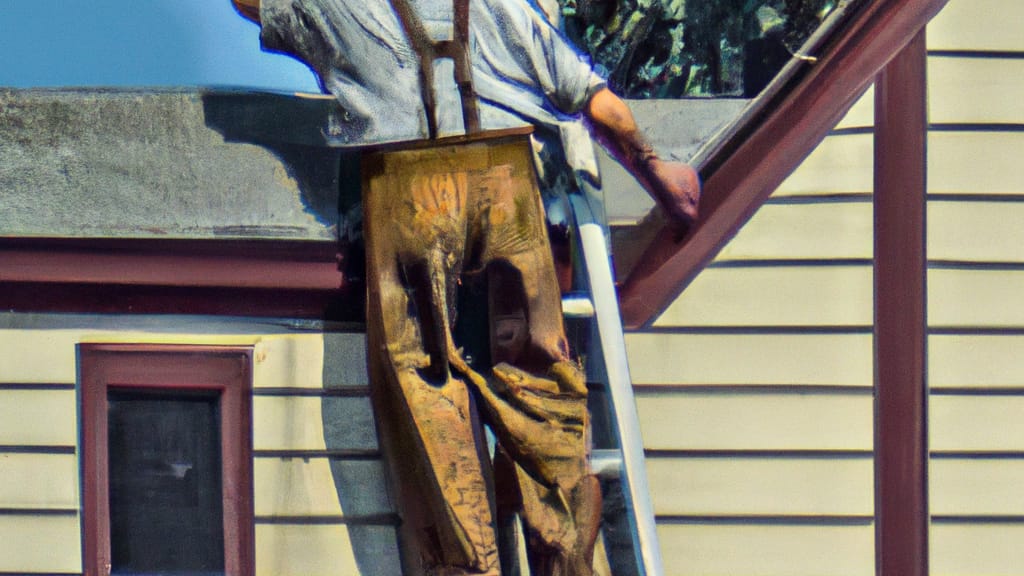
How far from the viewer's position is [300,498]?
324 centimetres

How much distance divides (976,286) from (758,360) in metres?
0.57

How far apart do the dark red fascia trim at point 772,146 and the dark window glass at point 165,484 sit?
1.08 meters

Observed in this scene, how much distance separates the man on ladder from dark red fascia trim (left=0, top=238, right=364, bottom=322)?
0.22 m

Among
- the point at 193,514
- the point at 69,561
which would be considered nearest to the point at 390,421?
the point at 193,514

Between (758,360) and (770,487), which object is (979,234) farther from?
(770,487)

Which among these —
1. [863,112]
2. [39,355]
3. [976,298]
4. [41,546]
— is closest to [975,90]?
[863,112]

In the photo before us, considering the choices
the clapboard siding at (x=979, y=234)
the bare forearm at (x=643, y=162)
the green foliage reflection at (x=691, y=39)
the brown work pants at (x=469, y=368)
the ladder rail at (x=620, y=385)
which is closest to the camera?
the brown work pants at (x=469, y=368)

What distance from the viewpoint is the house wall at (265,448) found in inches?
127

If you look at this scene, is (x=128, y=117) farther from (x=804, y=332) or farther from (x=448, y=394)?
(x=804, y=332)

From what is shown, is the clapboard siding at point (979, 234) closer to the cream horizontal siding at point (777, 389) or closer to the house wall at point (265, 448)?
the cream horizontal siding at point (777, 389)

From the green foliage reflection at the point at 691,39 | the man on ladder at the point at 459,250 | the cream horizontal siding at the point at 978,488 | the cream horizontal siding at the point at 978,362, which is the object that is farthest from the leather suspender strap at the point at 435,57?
the cream horizontal siding at the point at 978,488

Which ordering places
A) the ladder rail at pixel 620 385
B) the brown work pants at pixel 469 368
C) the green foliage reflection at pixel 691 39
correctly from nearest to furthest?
the brown work pants at pixel 469 368
the ladder rail at pixel 620 385
the green foliage reflection at pixel 691 39

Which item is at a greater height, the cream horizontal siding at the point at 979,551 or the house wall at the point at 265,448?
the house wall at the point at 265,448

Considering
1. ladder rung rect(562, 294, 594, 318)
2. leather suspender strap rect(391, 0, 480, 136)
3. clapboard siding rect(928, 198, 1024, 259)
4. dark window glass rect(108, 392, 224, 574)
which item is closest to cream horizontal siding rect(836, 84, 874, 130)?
clapboard siding rect(928, 198, 1024, 259)
